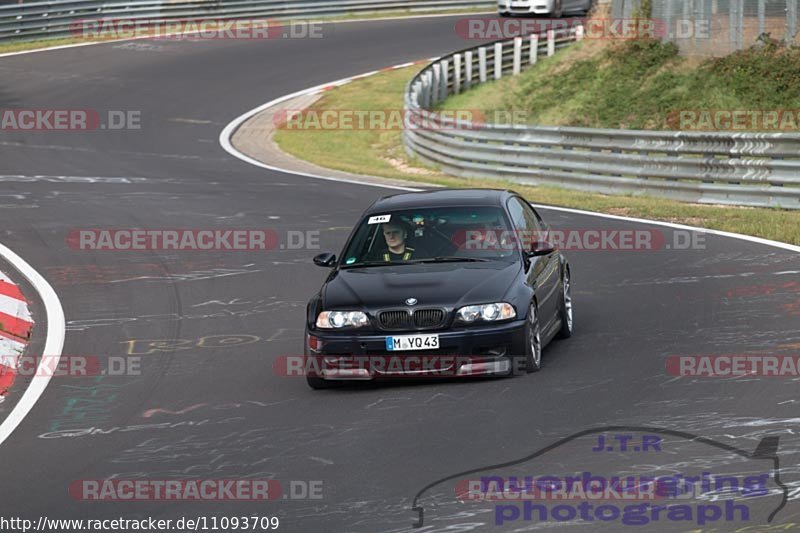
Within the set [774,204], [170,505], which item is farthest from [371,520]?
[774,204]

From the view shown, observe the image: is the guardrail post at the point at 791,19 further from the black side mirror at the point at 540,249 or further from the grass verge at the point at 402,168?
the black side mirror at the point at 540,249

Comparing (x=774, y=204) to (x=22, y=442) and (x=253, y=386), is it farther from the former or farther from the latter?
(x=22, y=442)

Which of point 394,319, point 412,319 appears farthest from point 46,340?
point 412,319

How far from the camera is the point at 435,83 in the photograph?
36.0m

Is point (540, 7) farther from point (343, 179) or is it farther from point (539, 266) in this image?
point (539, 266)

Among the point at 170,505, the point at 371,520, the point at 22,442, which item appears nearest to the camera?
the point at 371,520

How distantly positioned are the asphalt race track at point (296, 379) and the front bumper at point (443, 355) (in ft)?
0.47

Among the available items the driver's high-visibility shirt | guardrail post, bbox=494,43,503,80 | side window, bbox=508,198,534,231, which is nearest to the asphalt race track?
side window, bbox=508,198,534,231

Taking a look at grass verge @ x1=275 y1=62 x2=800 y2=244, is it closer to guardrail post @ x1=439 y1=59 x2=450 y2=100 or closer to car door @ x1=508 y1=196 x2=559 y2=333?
guardrail post @ x1=439 y1=59 x2=450 y2=100

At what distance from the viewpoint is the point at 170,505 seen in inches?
302

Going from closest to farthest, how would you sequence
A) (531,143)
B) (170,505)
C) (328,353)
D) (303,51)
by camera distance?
(170,505) < (328,353) < (531,143) < (303,51)

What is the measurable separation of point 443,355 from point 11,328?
16.4ft

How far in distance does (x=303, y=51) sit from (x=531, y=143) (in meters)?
20.6

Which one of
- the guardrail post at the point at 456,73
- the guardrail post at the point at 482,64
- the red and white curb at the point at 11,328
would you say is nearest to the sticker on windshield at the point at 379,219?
the red and white curb at the point at 11,328
